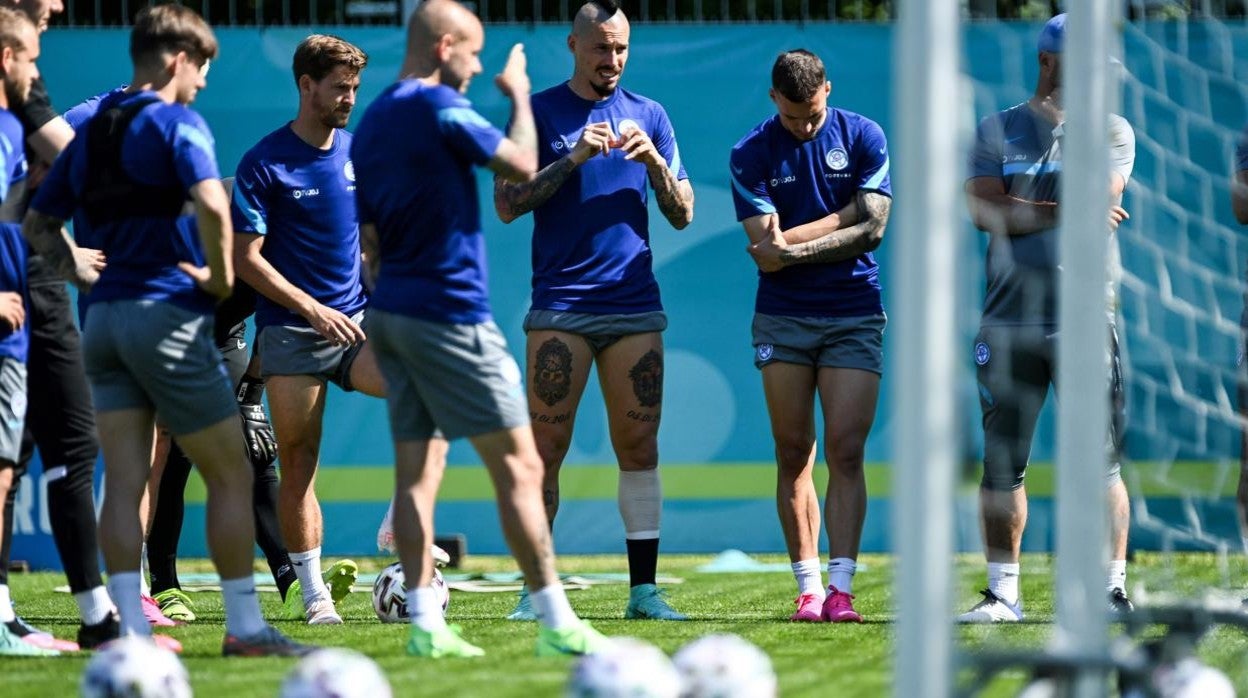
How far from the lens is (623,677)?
3.88 metres

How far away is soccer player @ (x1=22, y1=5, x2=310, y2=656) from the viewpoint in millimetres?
5238

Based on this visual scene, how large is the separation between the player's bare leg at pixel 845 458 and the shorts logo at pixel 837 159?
89 centimetres

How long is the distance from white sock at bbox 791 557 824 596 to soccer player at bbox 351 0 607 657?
1.83 metres

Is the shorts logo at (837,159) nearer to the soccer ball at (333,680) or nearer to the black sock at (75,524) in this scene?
the black sock at (75,524)

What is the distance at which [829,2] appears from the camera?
10.6 m

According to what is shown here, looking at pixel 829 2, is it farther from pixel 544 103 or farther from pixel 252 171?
pixel 252 171

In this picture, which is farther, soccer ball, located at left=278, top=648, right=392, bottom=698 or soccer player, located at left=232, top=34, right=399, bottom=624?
soccer player, located at left=232, top=34, right=399, bottom=624

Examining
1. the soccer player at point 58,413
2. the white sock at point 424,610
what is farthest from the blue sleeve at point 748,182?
the soccer player at point 58,413

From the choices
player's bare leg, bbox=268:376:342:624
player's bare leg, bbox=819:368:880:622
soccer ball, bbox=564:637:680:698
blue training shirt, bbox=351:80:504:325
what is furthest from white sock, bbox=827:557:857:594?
soccer ball, bbox=564:637:680:698

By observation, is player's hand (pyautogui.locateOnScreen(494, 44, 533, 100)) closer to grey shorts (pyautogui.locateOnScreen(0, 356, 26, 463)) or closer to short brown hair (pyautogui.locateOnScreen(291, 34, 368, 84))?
short brown hair (pyautogui.locateOnScreen(291, 34, 368, 84))

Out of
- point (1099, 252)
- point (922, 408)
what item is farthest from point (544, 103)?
point (922, 408)

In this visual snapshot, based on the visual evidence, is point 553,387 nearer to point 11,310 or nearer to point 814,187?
point 814,187

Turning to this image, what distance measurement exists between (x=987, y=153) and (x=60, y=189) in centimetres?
360

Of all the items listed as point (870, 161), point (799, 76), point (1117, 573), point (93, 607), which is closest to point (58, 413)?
point (93, 607)
